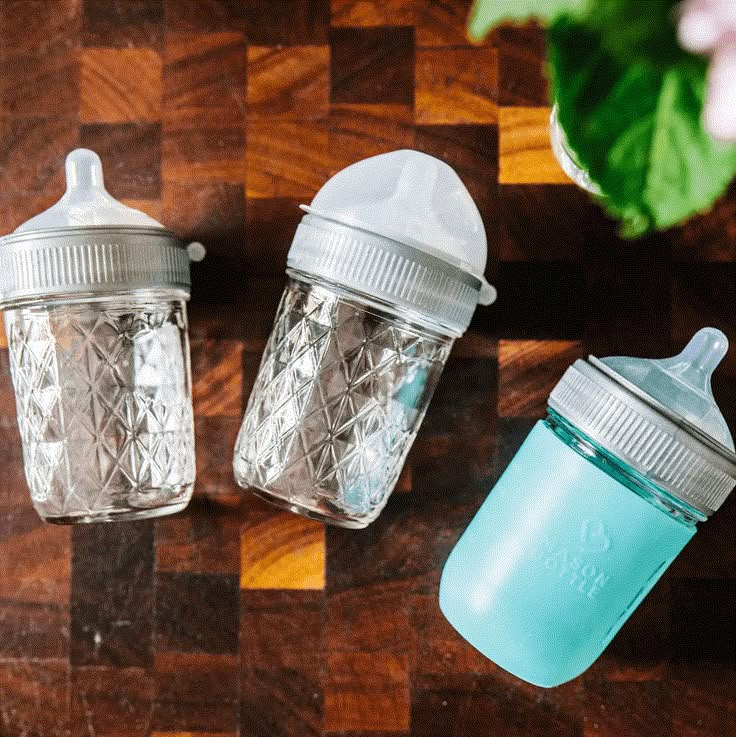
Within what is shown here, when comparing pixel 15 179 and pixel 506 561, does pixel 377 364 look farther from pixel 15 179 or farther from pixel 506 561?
pixel 15 179

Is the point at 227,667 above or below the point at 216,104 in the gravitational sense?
below

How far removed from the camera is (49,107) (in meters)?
0.65

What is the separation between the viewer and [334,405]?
1.88 feet

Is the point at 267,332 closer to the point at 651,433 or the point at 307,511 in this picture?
the point at 307,511

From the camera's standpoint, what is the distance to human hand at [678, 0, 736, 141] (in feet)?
0.59

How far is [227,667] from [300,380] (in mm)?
264

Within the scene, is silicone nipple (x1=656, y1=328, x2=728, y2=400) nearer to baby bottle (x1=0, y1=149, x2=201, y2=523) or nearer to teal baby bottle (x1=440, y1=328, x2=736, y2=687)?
teal baby bottle (x1=440, y1=328, x2=736, y2=687)

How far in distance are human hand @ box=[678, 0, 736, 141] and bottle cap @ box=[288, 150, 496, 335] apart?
34 centimetres

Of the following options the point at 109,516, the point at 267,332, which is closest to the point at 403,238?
the point at 267,332

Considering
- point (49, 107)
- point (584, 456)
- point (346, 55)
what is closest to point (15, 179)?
point (49, 107)

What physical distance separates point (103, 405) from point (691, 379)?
43cm

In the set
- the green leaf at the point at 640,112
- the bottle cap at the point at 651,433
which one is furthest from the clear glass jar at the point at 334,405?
the green leaf at the point at 640,112

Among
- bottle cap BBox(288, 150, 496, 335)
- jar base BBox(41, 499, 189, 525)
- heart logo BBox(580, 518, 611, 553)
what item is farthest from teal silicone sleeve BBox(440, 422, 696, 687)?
jar base BBox(41, 499, 189, 525)

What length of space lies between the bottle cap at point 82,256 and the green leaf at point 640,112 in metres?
0.36
